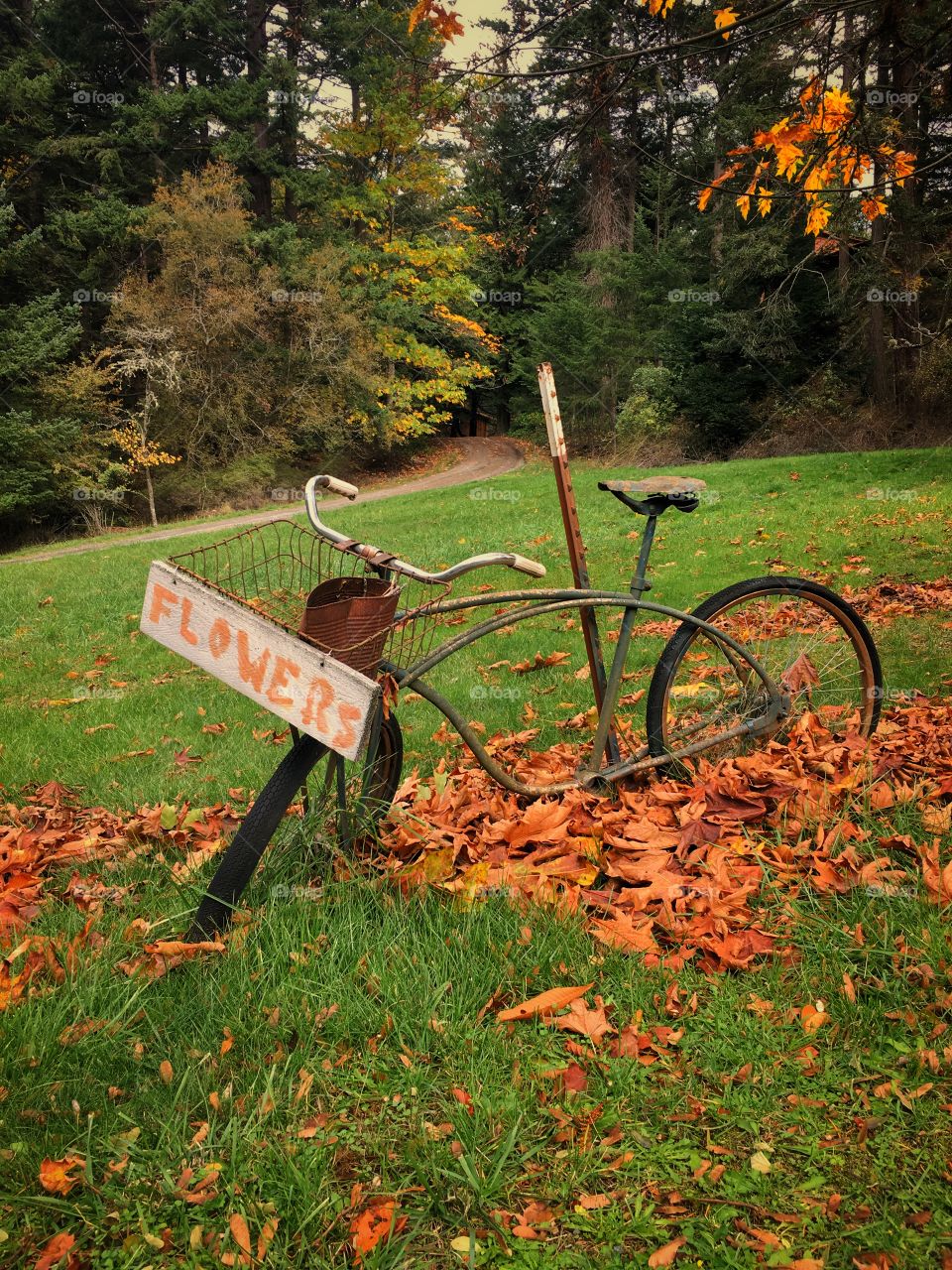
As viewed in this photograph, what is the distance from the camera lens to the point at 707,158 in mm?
18578

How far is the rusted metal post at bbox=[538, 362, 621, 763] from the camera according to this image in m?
3.17

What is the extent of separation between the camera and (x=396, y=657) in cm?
259

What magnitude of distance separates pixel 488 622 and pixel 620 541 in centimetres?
804

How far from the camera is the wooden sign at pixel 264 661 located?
1.99 m

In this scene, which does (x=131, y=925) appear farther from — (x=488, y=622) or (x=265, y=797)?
(x=488, y=622)

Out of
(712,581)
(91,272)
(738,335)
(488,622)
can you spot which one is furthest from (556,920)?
(91,272)
